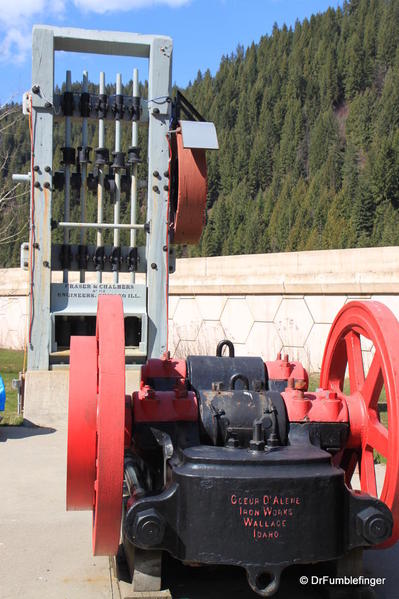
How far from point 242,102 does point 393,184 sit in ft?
122

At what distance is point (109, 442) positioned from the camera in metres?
2.69

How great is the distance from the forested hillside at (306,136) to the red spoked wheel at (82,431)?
41.1 meters

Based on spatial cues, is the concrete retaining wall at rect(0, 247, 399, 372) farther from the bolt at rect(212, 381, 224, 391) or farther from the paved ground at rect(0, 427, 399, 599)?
the bolt at rect(212, 381, 224, 391)

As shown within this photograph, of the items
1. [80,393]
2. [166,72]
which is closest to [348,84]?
[166,72]

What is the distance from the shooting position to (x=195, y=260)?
1573 centimetres

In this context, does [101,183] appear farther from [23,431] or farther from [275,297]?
[275,297]

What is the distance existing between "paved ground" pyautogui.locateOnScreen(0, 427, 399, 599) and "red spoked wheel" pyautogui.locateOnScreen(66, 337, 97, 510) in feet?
2.00

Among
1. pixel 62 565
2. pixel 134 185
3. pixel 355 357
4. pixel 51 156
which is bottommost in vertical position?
pixel 62 565

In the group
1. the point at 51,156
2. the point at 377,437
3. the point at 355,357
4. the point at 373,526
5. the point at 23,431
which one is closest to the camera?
the point at 373,526

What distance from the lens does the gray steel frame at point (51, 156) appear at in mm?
7336

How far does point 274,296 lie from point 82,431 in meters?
9.92

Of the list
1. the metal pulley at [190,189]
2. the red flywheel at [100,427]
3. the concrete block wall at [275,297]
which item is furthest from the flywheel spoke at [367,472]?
the concrete block wall at [275,297]

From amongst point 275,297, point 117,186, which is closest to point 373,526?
point 117,186

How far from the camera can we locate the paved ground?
131 inches
